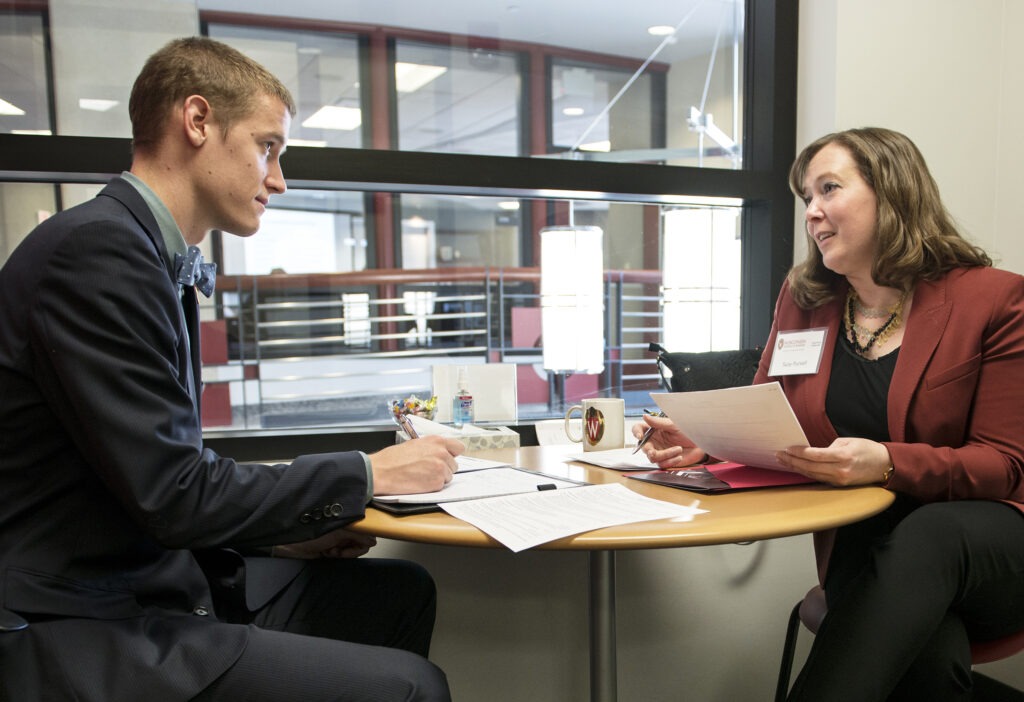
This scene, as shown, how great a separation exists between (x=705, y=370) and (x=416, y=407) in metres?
0.76

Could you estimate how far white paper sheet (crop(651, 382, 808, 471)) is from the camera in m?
1.24

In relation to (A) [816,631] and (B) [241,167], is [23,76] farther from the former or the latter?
(A) [816,631]

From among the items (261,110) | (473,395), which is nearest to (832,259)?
(473,395)


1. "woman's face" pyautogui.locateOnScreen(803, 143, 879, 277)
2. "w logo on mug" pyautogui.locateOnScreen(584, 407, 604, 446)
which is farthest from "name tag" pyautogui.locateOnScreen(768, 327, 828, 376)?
"w logo on mug" pyautogui.locateOnScreen(584, 407, 604, 446)

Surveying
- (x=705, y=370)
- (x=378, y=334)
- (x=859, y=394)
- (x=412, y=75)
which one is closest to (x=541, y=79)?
(x=412, y=75)

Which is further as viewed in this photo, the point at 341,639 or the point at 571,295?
the point at 571,295

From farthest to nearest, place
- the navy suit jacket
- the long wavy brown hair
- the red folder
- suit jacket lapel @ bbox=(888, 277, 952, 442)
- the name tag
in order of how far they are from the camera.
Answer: the name tag
the long wavy brown hair
suit jacket lapel @ bbox=(888, 277, 952, 442)
the red folder
the navy suit jacket

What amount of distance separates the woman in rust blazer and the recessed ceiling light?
1015 mm

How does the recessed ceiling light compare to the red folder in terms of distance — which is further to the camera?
the recessed ceiling light

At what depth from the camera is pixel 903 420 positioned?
152cm

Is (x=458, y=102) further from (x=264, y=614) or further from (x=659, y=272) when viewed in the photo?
(x=264, y=614)

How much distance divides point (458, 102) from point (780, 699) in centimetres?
193

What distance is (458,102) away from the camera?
251 cm

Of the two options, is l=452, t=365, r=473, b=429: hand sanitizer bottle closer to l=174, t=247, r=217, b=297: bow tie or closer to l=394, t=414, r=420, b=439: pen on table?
l=394, t=414, r=420, b=439: pen on table
